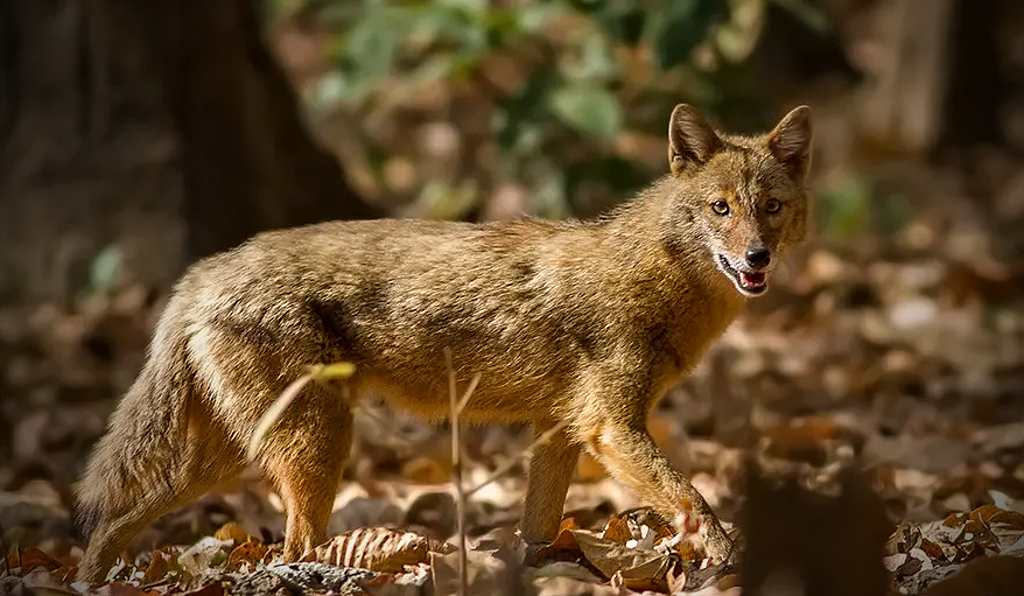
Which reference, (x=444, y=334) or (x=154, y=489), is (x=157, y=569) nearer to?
(x=154, y=489)

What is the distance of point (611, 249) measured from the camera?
6.39 m

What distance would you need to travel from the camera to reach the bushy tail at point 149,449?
6125 mm

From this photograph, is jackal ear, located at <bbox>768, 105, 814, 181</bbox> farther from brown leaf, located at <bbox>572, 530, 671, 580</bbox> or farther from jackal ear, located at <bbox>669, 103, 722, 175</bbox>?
brown leaf, located at <bbox>572, 530, 671, 580</bbox>

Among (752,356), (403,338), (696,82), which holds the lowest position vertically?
(752,356)

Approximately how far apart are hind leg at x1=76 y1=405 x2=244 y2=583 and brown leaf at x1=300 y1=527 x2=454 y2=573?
92 centimetres

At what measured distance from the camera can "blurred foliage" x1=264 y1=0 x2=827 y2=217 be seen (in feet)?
28.0

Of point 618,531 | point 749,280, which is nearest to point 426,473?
point 618,531

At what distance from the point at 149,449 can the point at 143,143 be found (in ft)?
18.9

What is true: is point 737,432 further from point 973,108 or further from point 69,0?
point 973,108

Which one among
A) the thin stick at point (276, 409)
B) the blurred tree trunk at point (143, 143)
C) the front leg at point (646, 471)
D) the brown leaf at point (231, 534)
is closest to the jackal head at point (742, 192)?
the front leg at point (646, 471)

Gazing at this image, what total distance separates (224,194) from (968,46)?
1102 cm

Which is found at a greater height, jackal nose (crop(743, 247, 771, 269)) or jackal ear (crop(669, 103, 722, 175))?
jackal ear (crop(669, 103, 722, 175))

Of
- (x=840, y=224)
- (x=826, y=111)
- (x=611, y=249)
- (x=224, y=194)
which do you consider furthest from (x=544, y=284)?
(x=826, y=111)

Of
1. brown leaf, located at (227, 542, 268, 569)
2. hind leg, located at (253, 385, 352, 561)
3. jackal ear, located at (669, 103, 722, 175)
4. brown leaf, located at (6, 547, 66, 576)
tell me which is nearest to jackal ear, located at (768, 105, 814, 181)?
jackal ear, located at (669, 103, 722, 175)
